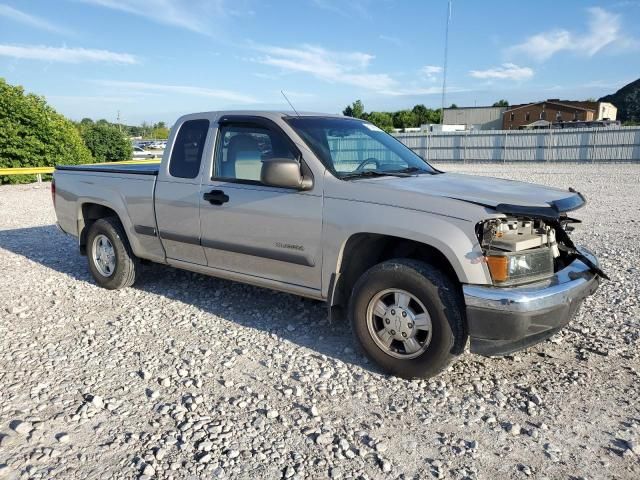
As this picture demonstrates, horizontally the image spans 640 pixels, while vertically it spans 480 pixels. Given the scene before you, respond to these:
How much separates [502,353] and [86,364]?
311cm

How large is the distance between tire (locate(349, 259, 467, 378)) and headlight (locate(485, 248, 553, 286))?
323 millimetres

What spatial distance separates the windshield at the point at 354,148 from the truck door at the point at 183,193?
105 cm

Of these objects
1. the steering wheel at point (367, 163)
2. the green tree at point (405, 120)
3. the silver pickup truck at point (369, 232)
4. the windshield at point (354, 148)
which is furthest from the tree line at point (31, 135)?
the green tree at point (405, 120)

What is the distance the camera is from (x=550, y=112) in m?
75.3

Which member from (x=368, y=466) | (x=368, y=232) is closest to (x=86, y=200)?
(x=368, y=232)

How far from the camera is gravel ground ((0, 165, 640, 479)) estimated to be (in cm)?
279

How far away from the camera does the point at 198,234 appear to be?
15.6ft

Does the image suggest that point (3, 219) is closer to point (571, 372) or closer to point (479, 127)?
point (571, 372)

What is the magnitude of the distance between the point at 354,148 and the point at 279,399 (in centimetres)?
225

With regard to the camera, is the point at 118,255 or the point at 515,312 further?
the point at 118,255

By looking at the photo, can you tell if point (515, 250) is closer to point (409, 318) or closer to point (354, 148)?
point (409, 318)

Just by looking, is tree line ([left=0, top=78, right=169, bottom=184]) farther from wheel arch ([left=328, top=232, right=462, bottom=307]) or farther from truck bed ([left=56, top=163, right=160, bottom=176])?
wheel arch ([left=328, top=232, right=462, bottom=307])

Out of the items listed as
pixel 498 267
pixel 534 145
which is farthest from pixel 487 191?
pixel 534 145

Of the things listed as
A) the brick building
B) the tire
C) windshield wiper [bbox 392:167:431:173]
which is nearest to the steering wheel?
windshield wiper [bbox 392:167:431:173]
